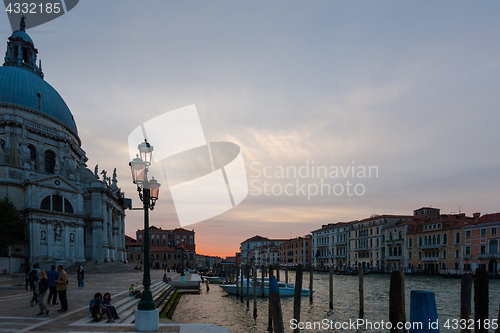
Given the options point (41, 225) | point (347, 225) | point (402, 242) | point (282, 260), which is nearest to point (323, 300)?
point (41, 225)

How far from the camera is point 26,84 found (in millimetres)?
46938

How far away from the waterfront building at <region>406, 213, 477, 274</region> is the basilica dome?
Answer: 5787 centimetres

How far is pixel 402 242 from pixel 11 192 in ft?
192

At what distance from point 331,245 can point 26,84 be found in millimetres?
68941

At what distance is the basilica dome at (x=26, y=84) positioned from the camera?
4519 cm

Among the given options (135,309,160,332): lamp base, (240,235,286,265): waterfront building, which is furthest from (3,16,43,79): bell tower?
(240,235,286,265): waterfront building

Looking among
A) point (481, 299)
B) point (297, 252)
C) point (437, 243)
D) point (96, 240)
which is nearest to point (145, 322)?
point (481, 299)

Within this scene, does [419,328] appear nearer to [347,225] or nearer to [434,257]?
[434,257]

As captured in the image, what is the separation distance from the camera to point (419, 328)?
15.6ft

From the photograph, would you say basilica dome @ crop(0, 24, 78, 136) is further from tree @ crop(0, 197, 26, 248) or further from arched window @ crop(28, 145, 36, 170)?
tree @ crop(0, 197, 26, 248)

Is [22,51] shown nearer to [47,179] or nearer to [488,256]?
[47,179]

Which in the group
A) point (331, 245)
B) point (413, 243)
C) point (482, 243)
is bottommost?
point (331, 245)

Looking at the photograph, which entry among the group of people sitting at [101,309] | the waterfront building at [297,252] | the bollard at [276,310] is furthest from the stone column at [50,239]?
the waterfront building at [297,252]

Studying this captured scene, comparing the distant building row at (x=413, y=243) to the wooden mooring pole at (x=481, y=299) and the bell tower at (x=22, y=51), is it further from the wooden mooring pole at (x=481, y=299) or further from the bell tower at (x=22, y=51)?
the bell tower at (x=22, y=51)
